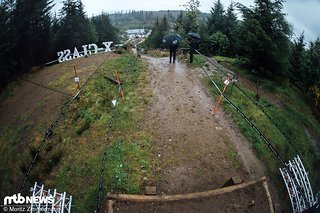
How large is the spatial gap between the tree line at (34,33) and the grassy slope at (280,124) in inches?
646

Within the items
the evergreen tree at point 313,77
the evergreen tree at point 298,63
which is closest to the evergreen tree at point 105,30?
the evergreen tree at point 298,63

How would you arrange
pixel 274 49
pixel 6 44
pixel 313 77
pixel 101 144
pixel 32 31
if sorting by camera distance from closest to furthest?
1. pixel 101 144
2. pixel 274 49
3. pixel 6 44
4. pixel 313 77
5. pixel 32 31

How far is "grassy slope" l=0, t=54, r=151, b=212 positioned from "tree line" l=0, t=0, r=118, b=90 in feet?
28.4

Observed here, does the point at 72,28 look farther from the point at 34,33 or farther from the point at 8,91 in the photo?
the point at 8,91

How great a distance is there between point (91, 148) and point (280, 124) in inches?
417

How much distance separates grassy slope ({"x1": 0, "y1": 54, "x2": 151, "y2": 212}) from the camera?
37.6 feet

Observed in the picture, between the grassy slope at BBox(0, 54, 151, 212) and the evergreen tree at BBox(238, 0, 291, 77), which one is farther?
the evergreen tree at BBox(238, 0, 291, 77)

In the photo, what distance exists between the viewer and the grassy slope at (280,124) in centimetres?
1392

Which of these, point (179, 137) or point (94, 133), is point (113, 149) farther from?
point (179, 137)

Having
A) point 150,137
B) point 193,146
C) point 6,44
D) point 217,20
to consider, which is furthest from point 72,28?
point 193,146

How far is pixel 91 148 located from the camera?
1323 centimetres

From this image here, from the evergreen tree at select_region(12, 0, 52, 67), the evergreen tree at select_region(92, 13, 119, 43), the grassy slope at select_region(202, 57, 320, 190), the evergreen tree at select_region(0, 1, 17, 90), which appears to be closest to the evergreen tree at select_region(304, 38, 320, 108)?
the grassy slope at select_region(202, 57, 320, 190)

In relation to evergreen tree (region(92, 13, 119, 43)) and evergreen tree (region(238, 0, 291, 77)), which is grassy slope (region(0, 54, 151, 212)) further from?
evergreen tree (region(92, 13, 119, 43))

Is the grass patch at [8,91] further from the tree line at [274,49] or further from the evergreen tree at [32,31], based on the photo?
the tree line at [274,49]
